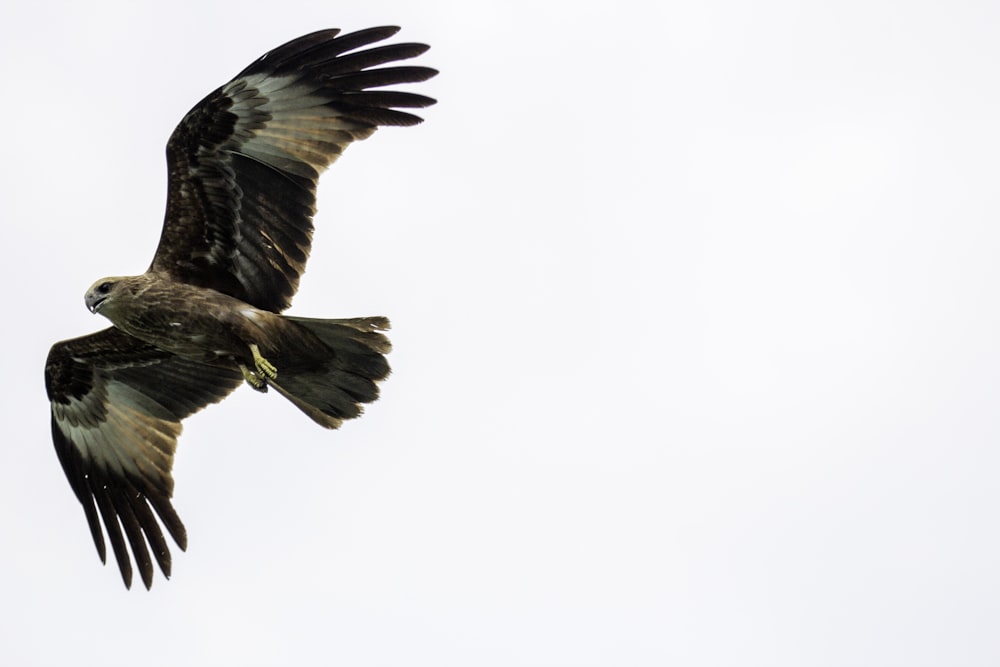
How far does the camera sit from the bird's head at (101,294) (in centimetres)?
1197

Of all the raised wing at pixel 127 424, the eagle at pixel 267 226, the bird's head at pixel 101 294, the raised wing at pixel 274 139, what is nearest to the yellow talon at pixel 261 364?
the eagle at pixel 267 226

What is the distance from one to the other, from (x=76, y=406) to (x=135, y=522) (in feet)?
3.86

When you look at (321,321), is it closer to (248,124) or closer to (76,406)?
(248,124)

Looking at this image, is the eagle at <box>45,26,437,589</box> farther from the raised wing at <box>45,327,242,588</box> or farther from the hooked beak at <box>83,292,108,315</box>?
the raised wing at <box>45,327,242,588</box>

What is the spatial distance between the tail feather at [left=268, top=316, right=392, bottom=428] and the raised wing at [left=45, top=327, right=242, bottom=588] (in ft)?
4.05

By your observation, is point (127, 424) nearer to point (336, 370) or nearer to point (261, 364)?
point (261, 364)

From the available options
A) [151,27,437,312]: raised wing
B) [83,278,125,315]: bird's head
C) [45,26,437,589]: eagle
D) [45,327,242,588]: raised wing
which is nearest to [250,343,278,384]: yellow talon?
[45,26,437,589]: eagle

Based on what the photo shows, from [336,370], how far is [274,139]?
1.79 m

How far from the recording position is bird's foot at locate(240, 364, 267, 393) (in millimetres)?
12188

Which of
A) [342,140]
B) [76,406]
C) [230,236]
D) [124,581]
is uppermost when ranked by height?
[342,140]

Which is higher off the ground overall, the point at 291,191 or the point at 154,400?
the point at 291,191

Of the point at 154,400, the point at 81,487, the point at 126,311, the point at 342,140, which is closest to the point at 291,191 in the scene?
the point at 342,140

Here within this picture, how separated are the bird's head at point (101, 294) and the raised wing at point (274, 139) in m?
0.44

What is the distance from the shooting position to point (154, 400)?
1367cm
